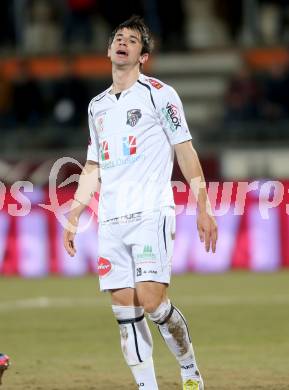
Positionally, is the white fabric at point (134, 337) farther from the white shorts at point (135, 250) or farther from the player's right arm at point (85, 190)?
the player's right arm at point (85, 190)

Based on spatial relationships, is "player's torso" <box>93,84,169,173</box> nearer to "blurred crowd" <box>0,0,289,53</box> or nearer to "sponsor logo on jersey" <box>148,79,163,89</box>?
"sponsor logo on jersey" <box>148,79,163,89</box>

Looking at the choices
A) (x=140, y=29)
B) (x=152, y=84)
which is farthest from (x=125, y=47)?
(x=152, y=84)

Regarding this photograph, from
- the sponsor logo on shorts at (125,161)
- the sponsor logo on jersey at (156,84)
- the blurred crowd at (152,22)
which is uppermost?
the blurred crowd at (152,22)

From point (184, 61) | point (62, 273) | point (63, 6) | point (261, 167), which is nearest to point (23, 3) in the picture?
point (63, 6)

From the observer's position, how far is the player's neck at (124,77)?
761 centimetres

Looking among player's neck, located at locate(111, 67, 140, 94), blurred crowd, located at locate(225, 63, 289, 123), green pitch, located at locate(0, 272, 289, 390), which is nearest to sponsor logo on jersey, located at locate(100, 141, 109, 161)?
player's neck, located at locate(111, 67, 140, 94)

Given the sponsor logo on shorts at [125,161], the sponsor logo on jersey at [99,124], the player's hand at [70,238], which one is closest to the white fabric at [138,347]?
the player's hand at [70,238]

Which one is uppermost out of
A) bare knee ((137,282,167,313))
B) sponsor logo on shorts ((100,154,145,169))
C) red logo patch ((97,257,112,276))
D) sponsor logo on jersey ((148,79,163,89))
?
sponsor logo on jersey ((148,79,163,89))

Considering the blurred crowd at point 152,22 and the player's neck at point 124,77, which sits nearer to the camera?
the player's neck at point 124,77

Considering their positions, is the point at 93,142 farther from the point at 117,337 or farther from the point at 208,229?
the point at 117,337

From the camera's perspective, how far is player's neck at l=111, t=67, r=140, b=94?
7.61m

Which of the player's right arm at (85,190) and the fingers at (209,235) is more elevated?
the player's right arm at (85,190)

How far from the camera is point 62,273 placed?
1700 centimetres

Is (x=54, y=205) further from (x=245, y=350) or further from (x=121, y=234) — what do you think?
(x=121, y=234)
